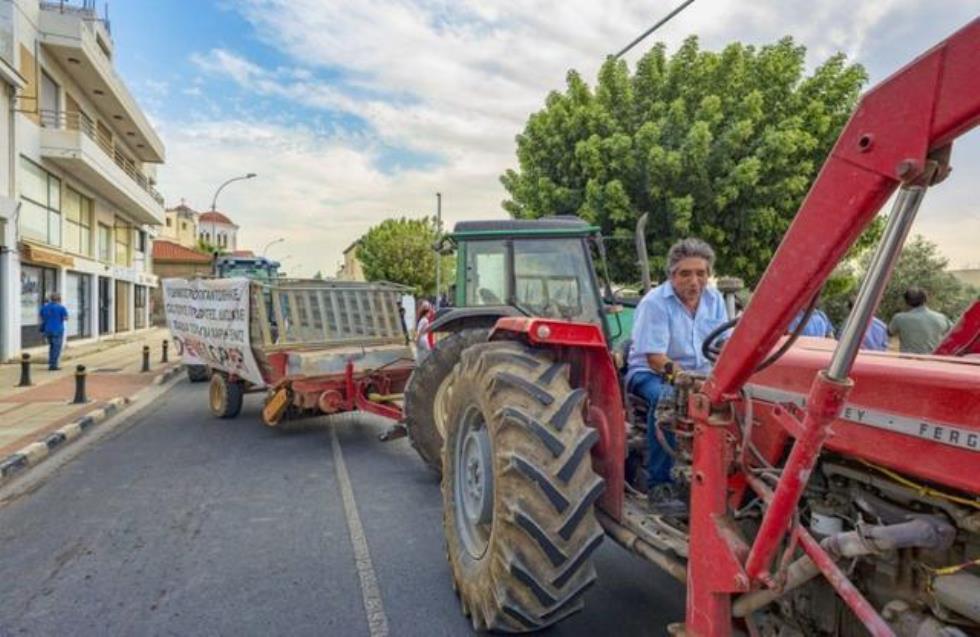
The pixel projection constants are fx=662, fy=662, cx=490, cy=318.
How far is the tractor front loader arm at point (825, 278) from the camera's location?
5.10 ft

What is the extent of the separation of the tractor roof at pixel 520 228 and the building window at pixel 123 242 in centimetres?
2552

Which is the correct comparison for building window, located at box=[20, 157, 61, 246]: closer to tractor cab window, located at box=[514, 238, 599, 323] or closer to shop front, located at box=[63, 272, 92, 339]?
shop front, located at box=[63, 272, 92, 339]

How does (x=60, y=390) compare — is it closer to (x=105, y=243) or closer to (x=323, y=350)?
(x=323, y=350)

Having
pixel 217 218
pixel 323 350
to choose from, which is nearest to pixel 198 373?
pixel 323 350

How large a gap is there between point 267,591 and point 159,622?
0.58 m

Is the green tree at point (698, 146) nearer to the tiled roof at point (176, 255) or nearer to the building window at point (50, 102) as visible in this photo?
the building window at point (50, 102)

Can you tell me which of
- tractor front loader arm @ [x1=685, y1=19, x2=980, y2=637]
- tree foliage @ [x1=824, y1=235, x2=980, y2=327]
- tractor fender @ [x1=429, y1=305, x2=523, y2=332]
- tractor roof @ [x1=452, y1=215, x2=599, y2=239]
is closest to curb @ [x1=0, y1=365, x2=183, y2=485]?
tractor fender @ [x1=429, y1=305, x2=523, y2=332]

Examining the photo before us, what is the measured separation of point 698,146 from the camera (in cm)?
1260

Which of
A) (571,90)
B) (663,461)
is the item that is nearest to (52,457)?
(663,461)

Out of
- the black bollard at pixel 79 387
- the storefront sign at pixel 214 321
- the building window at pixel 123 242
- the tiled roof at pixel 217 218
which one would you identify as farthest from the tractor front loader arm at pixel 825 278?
the tiled roof at pixel 217 218

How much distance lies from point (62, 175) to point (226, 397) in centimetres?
1547

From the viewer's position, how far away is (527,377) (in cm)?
313

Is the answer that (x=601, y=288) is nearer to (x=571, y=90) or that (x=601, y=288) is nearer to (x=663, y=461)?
(x=663, y=461)

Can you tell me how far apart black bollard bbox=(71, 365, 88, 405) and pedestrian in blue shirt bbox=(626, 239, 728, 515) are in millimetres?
9326
